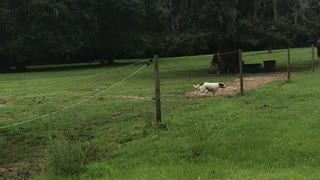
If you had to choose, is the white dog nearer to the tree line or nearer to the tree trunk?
the tree line

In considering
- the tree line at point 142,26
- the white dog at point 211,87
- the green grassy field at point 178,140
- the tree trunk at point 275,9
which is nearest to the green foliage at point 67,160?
the green grassy field at point 178,140

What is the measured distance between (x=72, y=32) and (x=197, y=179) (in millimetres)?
38330

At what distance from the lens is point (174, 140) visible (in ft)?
29.2

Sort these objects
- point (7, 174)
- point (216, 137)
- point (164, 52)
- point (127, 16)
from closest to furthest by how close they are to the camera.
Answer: point (7, 174), point (216, 137), point (127, 16), point (164, 52)

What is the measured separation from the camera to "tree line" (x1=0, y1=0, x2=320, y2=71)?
27203mm

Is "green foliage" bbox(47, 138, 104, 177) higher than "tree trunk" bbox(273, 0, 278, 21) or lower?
lower

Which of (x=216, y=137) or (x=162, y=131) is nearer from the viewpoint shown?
(x=216, y=137)

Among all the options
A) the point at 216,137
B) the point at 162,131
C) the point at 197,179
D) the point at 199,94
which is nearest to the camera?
the point at 197,179

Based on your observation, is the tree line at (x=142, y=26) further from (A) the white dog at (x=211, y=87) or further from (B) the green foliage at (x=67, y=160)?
(B) the green foliage at (x=67, y=160)

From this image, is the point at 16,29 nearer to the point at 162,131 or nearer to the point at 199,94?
the point at 199,94

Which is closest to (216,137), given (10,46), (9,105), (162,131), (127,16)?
(162,131)

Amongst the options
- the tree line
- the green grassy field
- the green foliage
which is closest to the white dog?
the green grassy field

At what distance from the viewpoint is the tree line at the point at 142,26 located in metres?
27.2

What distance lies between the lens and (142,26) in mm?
49500
